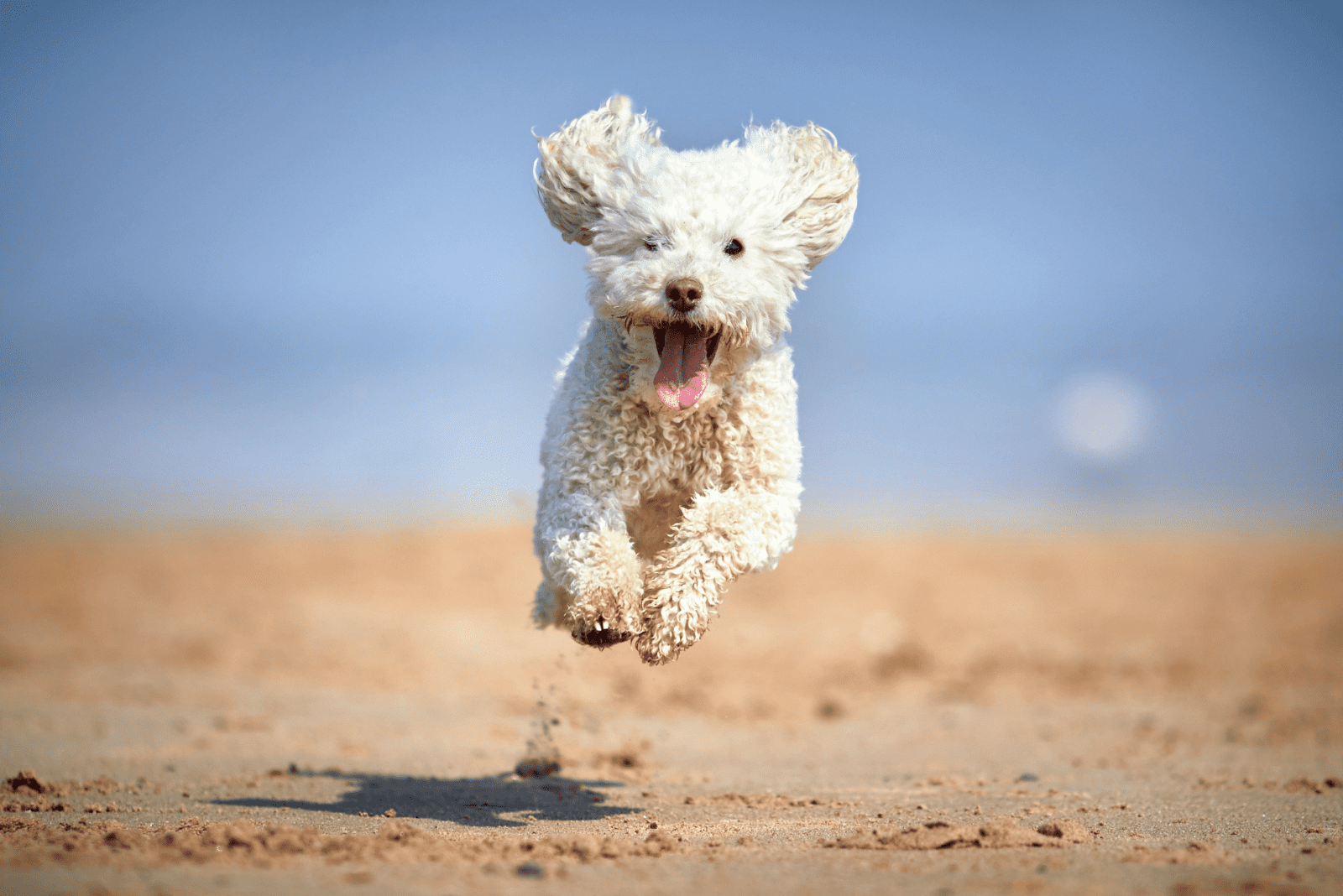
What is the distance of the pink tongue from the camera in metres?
4.80

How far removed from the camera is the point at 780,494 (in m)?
5.44

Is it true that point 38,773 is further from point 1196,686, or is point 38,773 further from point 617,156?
point 1196,686

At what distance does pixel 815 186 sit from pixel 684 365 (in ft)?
4.34

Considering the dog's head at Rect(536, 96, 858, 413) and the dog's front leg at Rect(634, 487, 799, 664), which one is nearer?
the dog's head at Rect(536, 96, 858, 413)

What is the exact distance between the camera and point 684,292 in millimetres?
4586

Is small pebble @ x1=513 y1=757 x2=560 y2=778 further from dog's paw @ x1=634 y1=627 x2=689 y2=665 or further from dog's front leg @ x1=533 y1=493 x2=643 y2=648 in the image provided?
dog's paw @ x1=634 y1=627 x2=689 y2=665

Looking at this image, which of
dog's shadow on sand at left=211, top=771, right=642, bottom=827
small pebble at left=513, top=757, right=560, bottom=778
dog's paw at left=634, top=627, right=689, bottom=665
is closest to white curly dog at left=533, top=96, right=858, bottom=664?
dog's paw at left=634, top=627, right=689, bottom=665

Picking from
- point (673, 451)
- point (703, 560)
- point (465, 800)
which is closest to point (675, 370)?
point (673, 451)

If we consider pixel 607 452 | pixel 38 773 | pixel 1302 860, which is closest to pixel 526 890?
pixel 607 452

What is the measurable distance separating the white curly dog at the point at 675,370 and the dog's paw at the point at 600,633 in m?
0.01

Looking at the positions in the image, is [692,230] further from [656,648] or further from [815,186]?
[656,648]

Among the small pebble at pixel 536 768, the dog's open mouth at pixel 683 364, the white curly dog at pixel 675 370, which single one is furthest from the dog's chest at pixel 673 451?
the small pebble at pixel 536 768

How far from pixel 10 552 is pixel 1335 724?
34.4m

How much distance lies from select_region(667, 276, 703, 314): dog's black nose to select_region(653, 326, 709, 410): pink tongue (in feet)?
0.69
